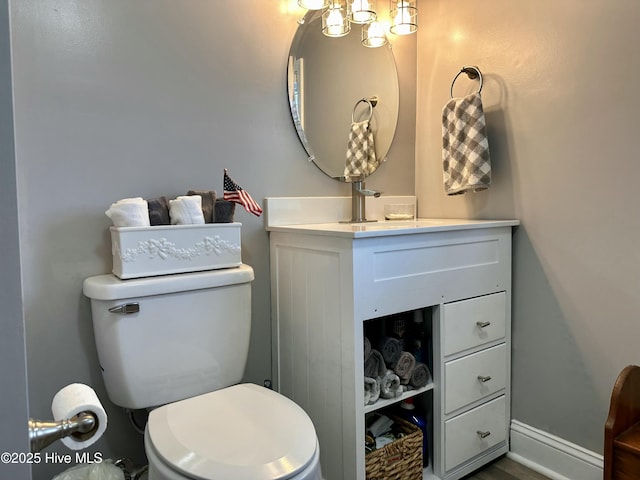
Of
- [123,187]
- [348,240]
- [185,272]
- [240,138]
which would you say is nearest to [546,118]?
[348,240]

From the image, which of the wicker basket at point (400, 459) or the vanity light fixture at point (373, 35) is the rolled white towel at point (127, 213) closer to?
the wicker basket at point (400, 459)

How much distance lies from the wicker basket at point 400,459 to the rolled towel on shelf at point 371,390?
0.16 metres

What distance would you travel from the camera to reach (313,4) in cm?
155

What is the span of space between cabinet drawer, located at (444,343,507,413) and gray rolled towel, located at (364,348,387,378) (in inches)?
8.5

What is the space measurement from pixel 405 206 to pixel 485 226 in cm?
41

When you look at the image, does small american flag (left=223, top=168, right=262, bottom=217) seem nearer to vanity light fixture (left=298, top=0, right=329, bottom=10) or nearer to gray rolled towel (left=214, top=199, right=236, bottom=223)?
gray rolled towel (left=214, top=199, right=236, bottom=223)

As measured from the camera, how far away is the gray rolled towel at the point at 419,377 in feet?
4.78

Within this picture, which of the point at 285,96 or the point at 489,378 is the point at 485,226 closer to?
the point at 489,378

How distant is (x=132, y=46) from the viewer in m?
1.31

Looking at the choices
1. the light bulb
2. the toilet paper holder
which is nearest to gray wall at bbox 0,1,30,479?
the toilet paper holder

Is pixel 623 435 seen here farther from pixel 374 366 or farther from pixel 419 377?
pixel 374 366

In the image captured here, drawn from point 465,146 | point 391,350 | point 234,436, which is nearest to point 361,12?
point 465,146

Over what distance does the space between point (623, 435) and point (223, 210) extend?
1.29m

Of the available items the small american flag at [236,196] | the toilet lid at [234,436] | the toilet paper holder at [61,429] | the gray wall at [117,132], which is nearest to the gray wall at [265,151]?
the gray wall at [117,132]
